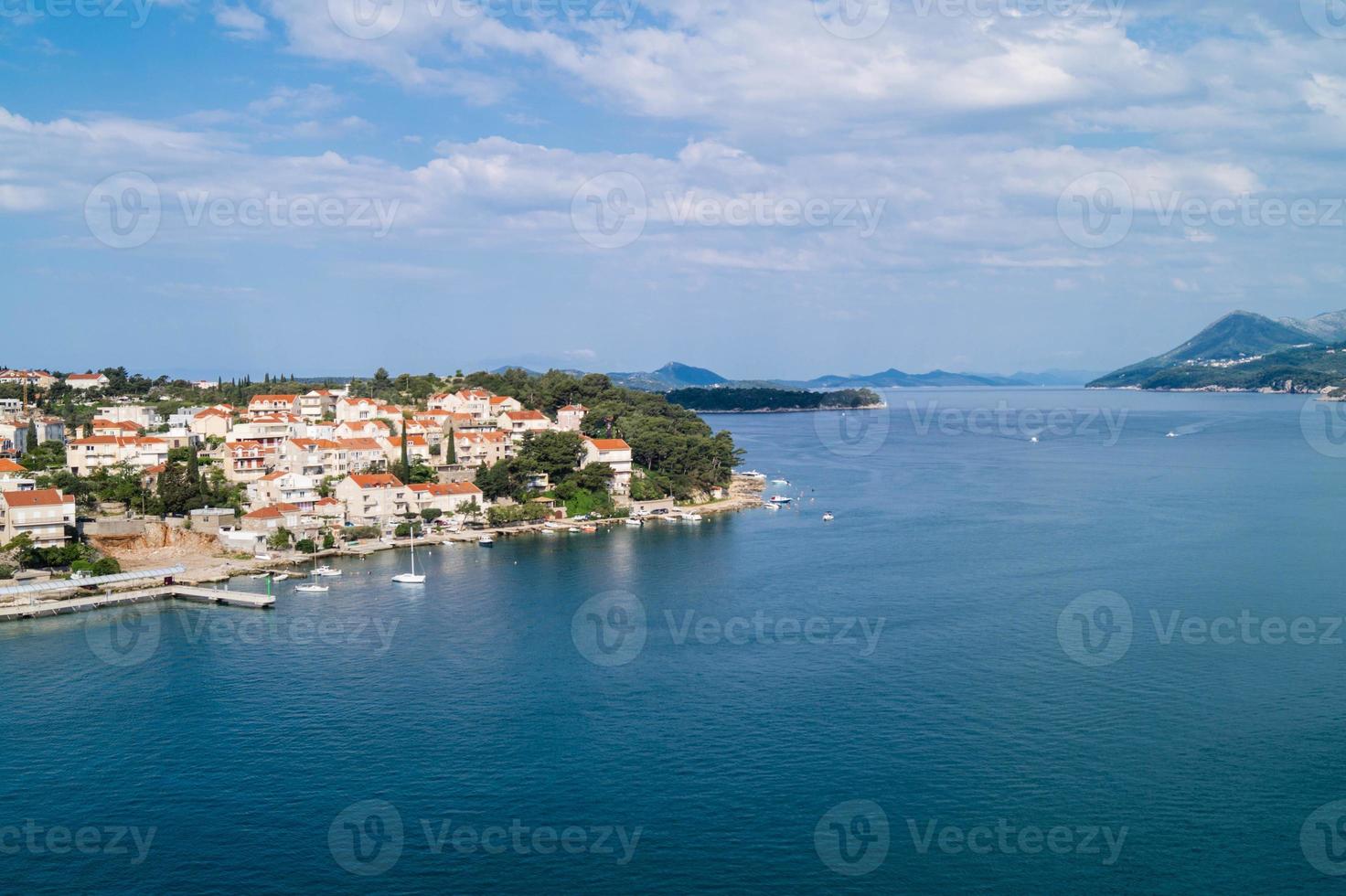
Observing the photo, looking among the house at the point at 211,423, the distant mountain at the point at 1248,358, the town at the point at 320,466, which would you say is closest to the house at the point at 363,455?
the town at the point at 320,466

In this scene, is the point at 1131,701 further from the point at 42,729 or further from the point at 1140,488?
the point at 1140,488

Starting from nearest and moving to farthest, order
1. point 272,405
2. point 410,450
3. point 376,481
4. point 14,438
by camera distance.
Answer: point 376,481 → point 14,438 → point 410,450 → point 272,405

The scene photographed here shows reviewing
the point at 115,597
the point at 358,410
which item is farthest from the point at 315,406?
the point at 115,597

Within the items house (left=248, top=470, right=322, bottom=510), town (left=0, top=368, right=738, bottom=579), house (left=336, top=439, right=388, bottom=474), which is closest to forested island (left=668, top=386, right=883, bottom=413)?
town (left=0, top=368, right=738, bottom=579)

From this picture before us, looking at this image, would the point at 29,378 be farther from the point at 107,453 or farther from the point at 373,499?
the point at 373,499

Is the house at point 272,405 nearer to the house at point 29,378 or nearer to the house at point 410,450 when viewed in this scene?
the house at point 410,450

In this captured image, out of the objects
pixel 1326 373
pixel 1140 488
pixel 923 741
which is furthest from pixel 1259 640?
pixel 1326 373
